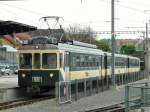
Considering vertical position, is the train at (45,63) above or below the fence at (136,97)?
above

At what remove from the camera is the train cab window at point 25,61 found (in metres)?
28.8

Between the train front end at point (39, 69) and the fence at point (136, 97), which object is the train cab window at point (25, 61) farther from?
the fence at point (136, 97)

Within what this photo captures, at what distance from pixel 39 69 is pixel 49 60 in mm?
756

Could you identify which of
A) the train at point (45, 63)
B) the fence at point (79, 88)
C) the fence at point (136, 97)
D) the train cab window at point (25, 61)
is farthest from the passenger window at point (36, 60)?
the fence at point (136, 97)

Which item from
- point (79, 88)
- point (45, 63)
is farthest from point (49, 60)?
point (79, 88)

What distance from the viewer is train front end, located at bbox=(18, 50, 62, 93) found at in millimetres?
28141

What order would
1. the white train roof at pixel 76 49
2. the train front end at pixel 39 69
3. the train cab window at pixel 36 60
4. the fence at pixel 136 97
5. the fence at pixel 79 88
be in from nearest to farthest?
the fence at pixel 136 97
the fence at pixel 79 88
the train front end at pixel 39 69
the train cab window at pixel 36 60
the white train roof at pixel 76 49

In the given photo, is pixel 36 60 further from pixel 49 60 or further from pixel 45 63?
pixel 49 60

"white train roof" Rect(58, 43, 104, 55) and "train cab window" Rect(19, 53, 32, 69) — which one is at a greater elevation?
"white train roof" Rect(58, 43, 104, 55)

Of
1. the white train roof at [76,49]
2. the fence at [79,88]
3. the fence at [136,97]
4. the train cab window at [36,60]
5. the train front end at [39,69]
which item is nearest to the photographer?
the fence at [136,97]

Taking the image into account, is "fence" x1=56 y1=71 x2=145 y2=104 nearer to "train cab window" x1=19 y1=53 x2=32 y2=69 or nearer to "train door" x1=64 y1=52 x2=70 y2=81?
"train door" x1=64 y1=52 x2=70 y2=81

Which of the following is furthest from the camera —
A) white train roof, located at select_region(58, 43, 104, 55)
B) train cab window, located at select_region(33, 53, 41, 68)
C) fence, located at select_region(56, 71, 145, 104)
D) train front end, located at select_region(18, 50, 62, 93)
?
white train roof, located at select_region(58, 43, 104, 55)

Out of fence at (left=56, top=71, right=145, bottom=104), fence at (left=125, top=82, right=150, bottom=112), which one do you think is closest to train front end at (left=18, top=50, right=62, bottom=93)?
fence at (left=56, top=71, right=145, bottom=104)

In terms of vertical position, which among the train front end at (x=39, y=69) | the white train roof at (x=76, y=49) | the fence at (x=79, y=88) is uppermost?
the white train roof at (x=76, y=49)
